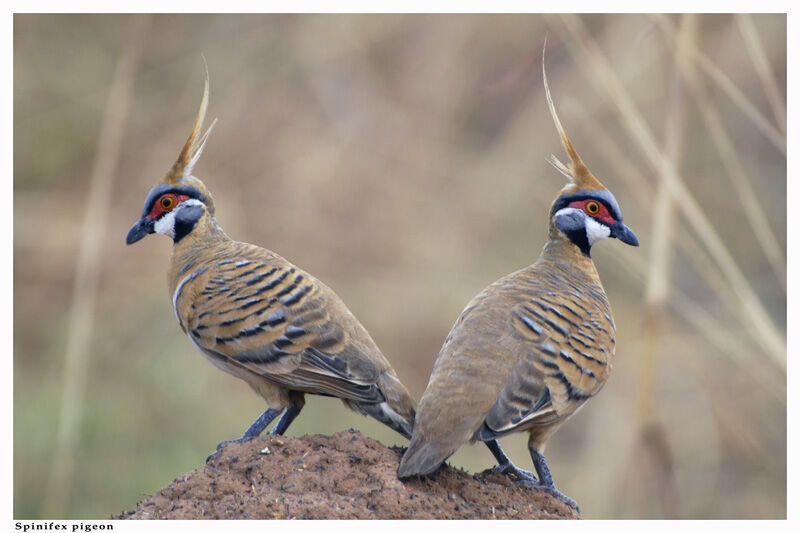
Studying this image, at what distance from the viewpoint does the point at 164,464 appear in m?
8.12

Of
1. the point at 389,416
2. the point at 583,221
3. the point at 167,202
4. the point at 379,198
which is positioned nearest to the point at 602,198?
the point at 583,221

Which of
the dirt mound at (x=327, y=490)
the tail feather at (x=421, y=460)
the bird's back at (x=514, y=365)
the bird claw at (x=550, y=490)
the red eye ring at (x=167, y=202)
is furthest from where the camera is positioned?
the red eye ring at (x=167, y=202)

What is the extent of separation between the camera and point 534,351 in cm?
472

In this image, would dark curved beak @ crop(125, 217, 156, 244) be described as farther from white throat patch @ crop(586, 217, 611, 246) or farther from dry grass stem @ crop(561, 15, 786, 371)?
dry grass stem @ crop(561, 15, 786, 371)

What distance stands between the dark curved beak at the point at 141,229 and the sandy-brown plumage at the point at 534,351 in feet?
5.68

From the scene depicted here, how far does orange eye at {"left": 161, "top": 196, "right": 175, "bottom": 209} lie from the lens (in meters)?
5.39

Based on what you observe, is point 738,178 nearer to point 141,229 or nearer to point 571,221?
point 571,221

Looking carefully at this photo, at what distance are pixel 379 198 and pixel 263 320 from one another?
500 cm

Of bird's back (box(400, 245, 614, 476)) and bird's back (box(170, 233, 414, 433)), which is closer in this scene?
bird's back (box(400, 245, 614, 476))

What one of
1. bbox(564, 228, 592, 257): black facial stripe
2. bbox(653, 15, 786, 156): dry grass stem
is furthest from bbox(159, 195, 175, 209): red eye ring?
bbox(653, 15, 786, 156): dry grass stem

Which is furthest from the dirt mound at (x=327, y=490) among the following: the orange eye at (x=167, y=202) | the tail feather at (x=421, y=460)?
the orange eye at (x=167, y=202)

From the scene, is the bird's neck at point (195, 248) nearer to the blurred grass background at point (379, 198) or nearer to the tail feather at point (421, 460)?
the tail feather at point (421, 460)

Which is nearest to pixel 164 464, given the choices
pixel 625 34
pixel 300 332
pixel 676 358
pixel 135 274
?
pixel 135 274

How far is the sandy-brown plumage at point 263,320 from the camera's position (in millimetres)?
4707
